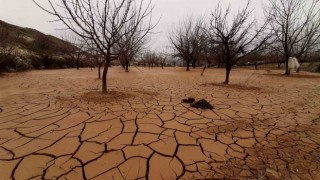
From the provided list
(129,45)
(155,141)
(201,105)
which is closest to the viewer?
(155,141)

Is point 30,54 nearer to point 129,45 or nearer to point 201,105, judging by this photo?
point 129,45

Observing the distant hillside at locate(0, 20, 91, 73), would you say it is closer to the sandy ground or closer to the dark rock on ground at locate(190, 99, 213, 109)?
the sandy ground

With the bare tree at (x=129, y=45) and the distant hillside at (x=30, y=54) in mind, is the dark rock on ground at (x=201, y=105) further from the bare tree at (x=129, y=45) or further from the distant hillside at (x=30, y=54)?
the distant hillside at (x=30, y=54)

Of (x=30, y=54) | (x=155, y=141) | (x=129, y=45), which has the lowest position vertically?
(x=155, y=141)

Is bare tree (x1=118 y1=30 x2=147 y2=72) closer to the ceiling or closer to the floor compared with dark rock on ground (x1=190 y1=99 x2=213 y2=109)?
closer to the ceiling

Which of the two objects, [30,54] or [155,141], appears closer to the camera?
[155,141]

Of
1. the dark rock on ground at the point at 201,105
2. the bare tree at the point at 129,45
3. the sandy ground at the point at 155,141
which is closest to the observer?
the sandy ground at the point at 155,141

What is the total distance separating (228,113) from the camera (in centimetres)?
418

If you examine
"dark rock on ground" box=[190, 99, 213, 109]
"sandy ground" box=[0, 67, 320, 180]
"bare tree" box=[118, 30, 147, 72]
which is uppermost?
"bare tree" box=[118, 30, 147, 72]

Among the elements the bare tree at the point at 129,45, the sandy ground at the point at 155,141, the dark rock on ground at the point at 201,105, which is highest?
the bare tree at the point at 129,45

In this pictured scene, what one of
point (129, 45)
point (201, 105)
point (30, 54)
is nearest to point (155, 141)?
point (201, 105)

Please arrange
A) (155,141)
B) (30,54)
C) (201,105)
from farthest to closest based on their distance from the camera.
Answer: (30,54)
(201,105)
(155,141)

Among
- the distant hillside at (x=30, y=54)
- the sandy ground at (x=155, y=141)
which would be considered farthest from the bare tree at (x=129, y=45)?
the distant hillside at (x=30, y=54)

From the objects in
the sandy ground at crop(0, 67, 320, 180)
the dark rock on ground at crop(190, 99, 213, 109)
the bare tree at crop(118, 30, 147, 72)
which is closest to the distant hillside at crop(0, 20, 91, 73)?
the bare tree at crop(118, 30, 147, 72)
